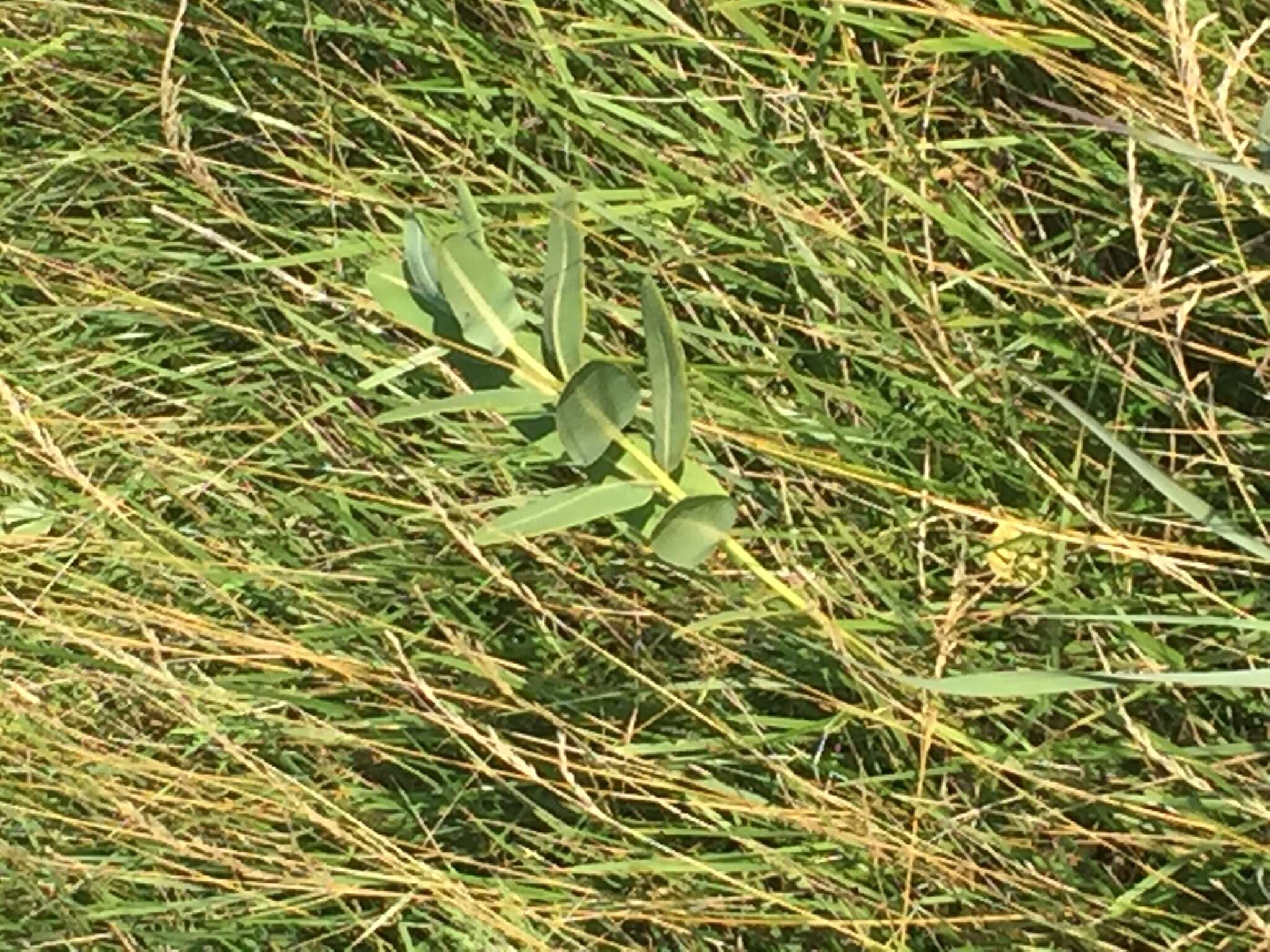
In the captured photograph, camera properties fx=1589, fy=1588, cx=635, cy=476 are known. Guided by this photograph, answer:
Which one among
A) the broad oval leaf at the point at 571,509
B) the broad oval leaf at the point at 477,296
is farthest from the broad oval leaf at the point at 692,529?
the broad oval leaf at the point at 477,296

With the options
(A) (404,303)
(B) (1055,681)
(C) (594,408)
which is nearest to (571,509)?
(C) (594,408)

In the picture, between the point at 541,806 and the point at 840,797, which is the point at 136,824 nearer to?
the point at 541,806

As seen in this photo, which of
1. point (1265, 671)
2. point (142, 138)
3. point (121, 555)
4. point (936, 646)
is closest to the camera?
point (1265, 671)

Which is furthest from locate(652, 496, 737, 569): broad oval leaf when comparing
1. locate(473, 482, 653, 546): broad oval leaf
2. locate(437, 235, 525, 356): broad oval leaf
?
locate(437, 235, 525, 356): broad oval leaf

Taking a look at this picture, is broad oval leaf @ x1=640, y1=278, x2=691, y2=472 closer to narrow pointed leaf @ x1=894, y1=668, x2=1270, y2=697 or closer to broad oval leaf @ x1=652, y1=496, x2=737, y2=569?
broad oval leaf @ x1=652, y1=496, x2=737, y2=569

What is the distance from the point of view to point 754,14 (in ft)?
5.00

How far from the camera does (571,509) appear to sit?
3.46ft

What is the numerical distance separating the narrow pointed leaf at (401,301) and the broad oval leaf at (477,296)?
0.05m

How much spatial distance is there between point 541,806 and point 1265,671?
70 cm

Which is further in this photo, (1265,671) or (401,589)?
(401,589)

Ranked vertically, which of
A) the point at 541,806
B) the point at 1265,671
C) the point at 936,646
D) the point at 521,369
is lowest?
the point at 541,806

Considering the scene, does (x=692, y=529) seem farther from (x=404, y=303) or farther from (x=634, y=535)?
(x=634, y=535)

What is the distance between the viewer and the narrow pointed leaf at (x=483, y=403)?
3.39 ft

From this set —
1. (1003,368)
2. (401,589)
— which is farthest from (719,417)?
(401,589)
